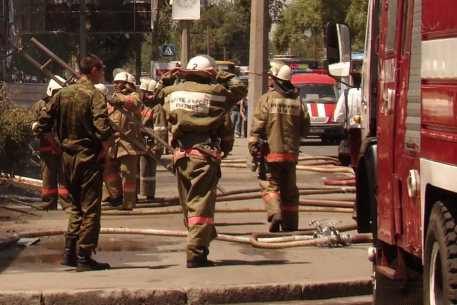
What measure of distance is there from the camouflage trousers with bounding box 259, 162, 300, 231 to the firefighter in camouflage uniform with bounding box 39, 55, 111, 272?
251 cm

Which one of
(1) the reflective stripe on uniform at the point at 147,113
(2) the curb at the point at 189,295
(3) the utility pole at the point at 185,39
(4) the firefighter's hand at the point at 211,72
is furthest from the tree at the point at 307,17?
(2) the curb at the point at 189,295

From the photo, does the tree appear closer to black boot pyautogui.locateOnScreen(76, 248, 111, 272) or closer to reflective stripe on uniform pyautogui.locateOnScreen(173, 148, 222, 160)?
reflective stripe on uniform pyautogui.locateOnScreen(173, 148, 222, 160)

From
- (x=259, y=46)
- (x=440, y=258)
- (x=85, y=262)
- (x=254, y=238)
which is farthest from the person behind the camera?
(x=259, y=46)

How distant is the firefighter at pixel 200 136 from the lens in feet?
27.2

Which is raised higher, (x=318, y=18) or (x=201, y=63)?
(x=318, y=18)

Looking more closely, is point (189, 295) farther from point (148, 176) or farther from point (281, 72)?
point (148, 176)

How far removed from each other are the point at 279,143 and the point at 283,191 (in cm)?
53

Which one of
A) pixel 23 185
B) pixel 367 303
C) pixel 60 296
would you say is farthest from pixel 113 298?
pixel 23 185

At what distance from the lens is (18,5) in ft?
111

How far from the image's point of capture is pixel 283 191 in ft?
34.2

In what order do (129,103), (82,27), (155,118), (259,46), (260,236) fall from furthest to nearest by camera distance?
1. (82,27)
2. (259,46)
3. (155,118)
4. (129,103)
5. (260,236)

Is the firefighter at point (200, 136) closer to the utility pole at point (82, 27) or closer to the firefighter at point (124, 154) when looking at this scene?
the firefighter at point (124, 154)

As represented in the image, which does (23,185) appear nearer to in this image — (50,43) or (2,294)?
(2,294)

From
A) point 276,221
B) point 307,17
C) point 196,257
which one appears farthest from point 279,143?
point 307,17
